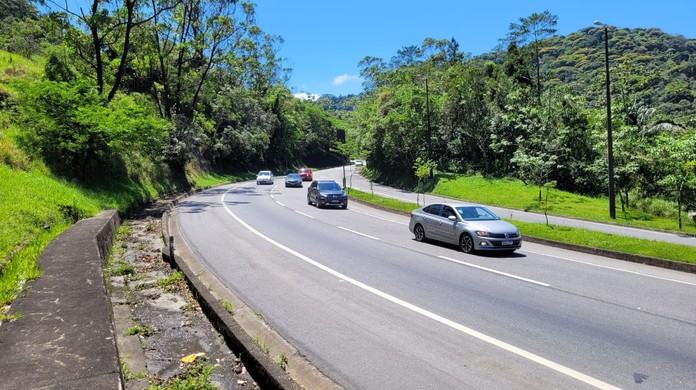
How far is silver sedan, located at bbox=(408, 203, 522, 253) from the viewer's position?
13.1m

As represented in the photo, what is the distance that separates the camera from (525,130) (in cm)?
4091

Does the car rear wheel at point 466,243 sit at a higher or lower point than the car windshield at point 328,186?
lower

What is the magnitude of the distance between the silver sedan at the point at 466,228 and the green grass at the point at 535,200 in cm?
1293

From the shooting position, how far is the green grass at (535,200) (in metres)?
24.0

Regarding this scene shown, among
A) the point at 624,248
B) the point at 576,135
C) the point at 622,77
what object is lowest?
the point at 624,248

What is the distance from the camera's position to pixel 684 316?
299 inches

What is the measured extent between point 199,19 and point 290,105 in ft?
171

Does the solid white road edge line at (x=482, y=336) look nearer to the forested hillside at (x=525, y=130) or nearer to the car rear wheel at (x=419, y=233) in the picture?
the car rear wheel at (x=419, y=233)

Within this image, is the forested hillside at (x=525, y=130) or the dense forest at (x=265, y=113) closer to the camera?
the dense forest at (x=265, y=113)

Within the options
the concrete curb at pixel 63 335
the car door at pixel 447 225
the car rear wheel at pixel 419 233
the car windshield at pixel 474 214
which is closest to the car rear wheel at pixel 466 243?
the car door at pixel 447 225

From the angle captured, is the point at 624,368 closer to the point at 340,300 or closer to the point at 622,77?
the point at 340,300

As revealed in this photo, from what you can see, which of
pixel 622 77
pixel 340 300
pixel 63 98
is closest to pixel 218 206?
pixel 63 98

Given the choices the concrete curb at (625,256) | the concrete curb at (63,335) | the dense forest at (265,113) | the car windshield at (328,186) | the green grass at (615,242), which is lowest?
the concrete curb at (625,256)

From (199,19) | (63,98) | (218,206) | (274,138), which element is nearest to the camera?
(63,98)
